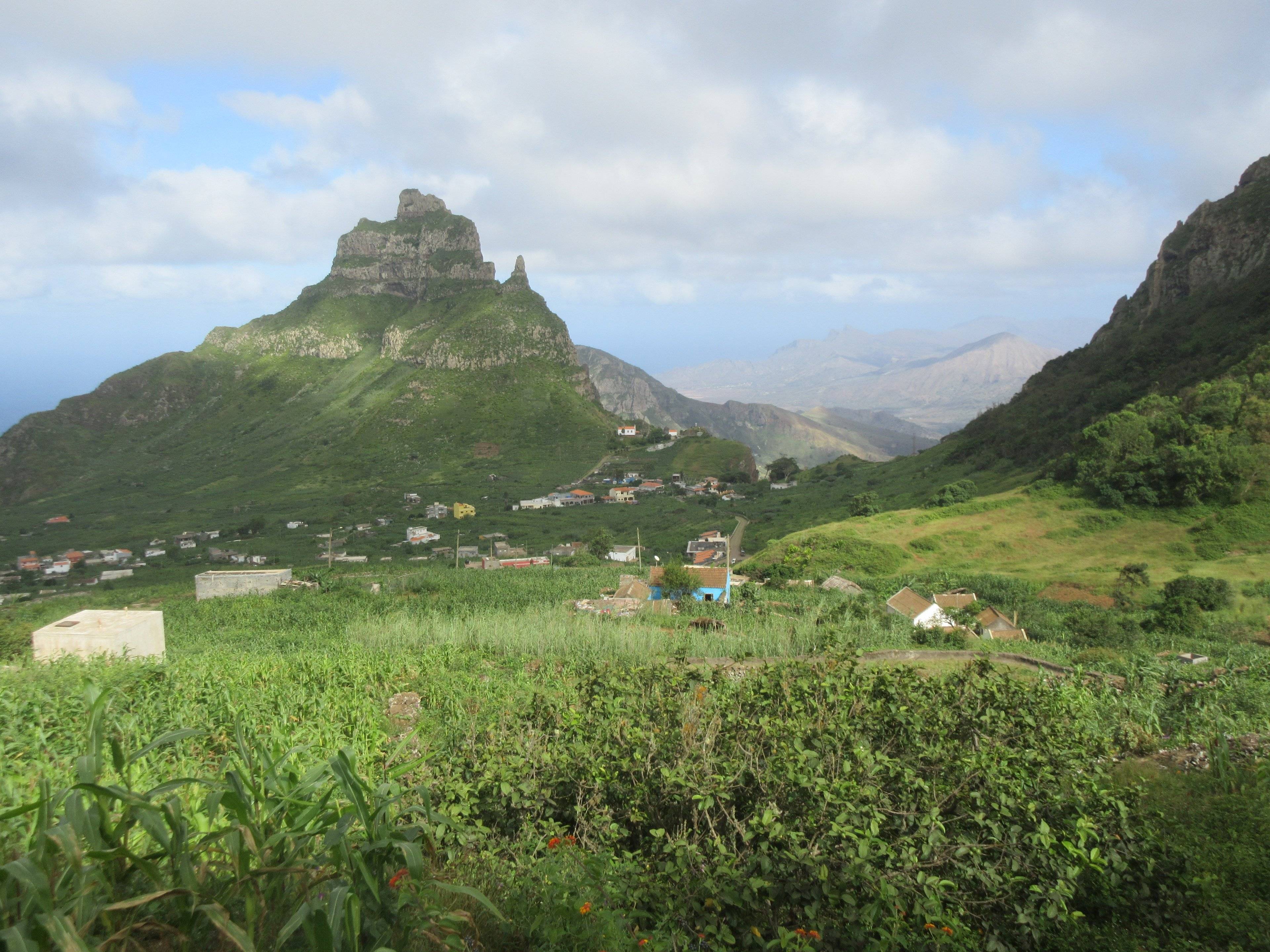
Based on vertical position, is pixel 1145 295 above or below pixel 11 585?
above

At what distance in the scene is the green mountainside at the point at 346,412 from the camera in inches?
3209

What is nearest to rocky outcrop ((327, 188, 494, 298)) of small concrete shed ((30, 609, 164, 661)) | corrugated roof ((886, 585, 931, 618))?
corrugated roof ((886, 585, 931, 618))

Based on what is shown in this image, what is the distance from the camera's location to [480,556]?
46.5m

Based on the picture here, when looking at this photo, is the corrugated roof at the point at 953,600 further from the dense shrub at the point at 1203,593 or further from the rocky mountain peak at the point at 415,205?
the rocky mountain peak at the point at 415,205

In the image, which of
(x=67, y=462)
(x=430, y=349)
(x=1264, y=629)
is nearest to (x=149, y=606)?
(x=1264, y=629)

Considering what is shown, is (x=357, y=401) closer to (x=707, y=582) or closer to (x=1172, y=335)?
(x=707, y=582)

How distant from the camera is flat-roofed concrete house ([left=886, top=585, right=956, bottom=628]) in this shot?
1758 centimetres

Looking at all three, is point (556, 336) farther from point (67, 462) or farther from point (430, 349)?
point (67, 462)

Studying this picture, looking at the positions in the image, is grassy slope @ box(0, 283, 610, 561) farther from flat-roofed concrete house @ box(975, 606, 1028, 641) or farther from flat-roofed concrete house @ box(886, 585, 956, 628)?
flat-roofed concrete house @ box(975, 606, 1028, 641)

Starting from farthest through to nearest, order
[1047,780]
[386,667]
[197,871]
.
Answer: [386,667] → [1047,780] → [197,871]

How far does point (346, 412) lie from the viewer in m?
104

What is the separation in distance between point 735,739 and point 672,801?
0.63 m

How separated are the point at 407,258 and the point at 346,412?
44.4 metres

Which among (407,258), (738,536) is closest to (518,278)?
(407,258)
